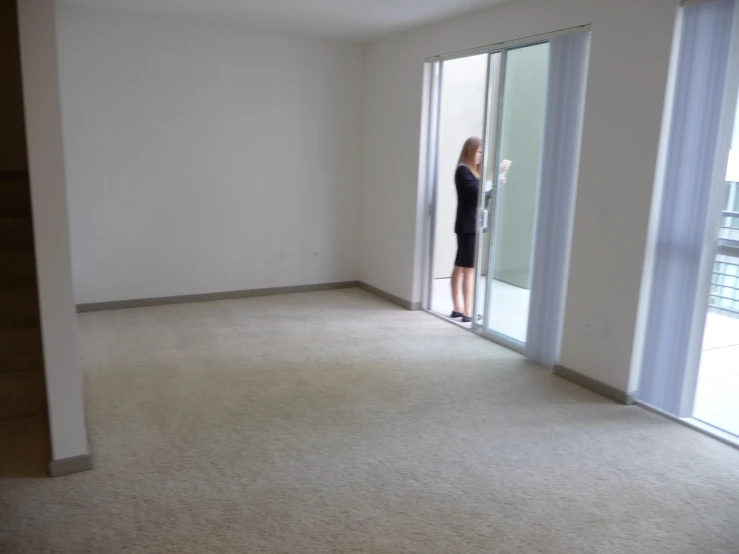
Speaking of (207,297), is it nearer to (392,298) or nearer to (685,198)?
(392,298)

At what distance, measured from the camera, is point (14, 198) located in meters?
4.68

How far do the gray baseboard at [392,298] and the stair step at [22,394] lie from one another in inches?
130

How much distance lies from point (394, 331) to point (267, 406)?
68.8 inches

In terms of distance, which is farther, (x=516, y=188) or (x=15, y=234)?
(x=516, y=188)

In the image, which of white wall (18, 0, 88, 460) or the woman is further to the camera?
the woman

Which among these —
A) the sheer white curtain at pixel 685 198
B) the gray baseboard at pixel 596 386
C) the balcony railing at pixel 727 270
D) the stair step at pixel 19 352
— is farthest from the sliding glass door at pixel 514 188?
the stair step at pixel 19 352

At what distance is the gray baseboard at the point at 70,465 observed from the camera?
2762mm

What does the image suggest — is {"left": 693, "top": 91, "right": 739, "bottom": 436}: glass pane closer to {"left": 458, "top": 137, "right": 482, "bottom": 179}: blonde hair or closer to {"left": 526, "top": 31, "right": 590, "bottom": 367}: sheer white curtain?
{"left": 526, "top": 31, "right": 590, "bottom": 367}: sheer white curtain

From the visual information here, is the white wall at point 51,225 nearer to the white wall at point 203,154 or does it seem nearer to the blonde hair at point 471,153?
the white wall at point 203,154

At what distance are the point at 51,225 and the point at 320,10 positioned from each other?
2.95 m

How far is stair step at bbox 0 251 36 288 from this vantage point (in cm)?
390

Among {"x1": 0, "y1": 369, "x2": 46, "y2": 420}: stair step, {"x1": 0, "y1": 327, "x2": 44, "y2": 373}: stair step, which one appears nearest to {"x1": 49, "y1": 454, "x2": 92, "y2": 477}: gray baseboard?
{"x1": 0, "y1": 369, "x2": 46, "y2": 420}: stair step

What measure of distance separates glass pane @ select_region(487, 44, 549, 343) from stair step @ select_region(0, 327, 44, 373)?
329 cm

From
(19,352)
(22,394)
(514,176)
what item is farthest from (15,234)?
(514,176)
